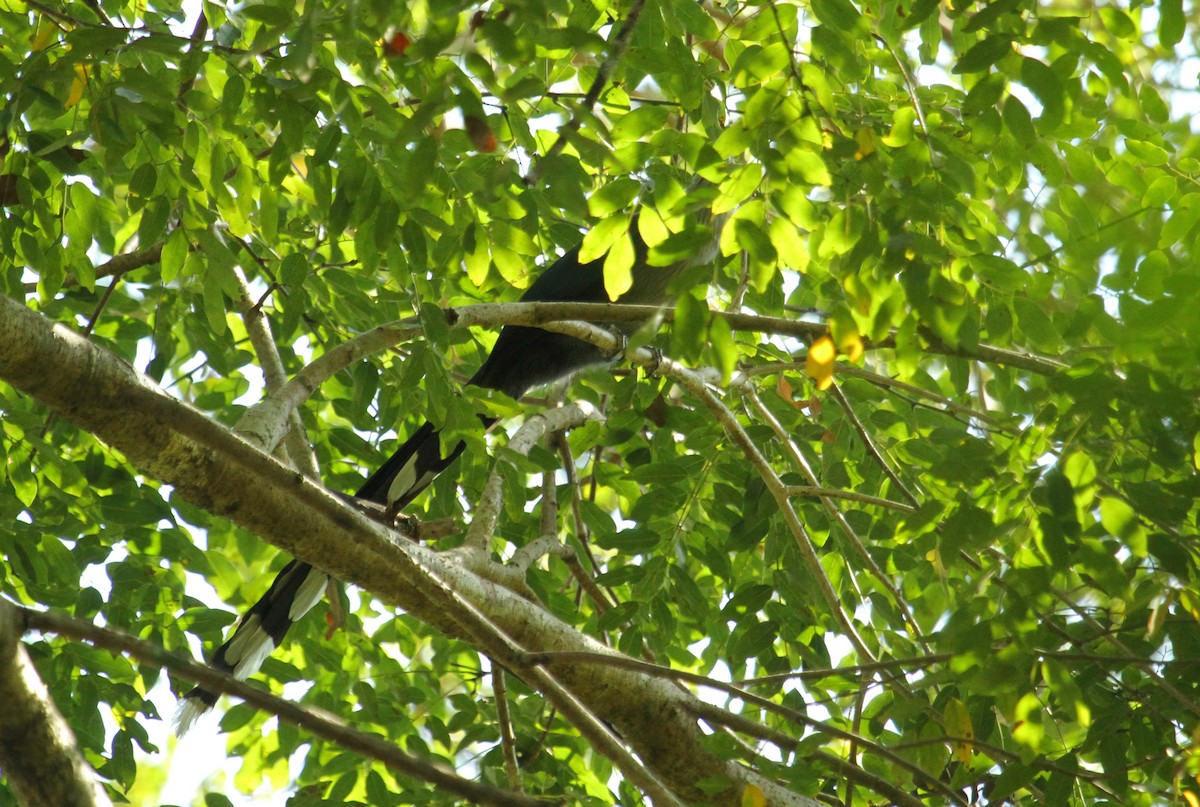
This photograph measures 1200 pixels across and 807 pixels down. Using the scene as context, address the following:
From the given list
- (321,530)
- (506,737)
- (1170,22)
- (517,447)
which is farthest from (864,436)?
(321,530)

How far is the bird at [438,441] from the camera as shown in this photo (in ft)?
9.10

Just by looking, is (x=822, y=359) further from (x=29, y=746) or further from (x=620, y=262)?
(x=29, y=746)

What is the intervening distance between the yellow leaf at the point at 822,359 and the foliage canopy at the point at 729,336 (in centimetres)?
1

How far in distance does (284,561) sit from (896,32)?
8.29 feet

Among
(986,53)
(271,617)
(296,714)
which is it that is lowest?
(296,714)

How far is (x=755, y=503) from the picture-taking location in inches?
116

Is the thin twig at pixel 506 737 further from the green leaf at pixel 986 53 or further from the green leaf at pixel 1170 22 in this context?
the green leaf at pixel 1170 22

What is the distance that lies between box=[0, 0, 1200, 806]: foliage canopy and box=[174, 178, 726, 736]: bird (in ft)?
0.45

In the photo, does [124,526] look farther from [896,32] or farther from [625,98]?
→ [896,32]

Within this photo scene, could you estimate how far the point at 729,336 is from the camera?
1742 mm

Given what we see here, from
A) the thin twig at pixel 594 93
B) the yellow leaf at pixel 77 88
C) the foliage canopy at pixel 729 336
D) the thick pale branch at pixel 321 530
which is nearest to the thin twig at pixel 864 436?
the foliage canopy at pixel 729 336

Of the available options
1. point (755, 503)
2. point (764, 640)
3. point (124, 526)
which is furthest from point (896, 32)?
point (124, 526)

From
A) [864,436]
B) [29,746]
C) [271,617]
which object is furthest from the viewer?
[864,436]

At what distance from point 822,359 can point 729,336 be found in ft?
0.80
